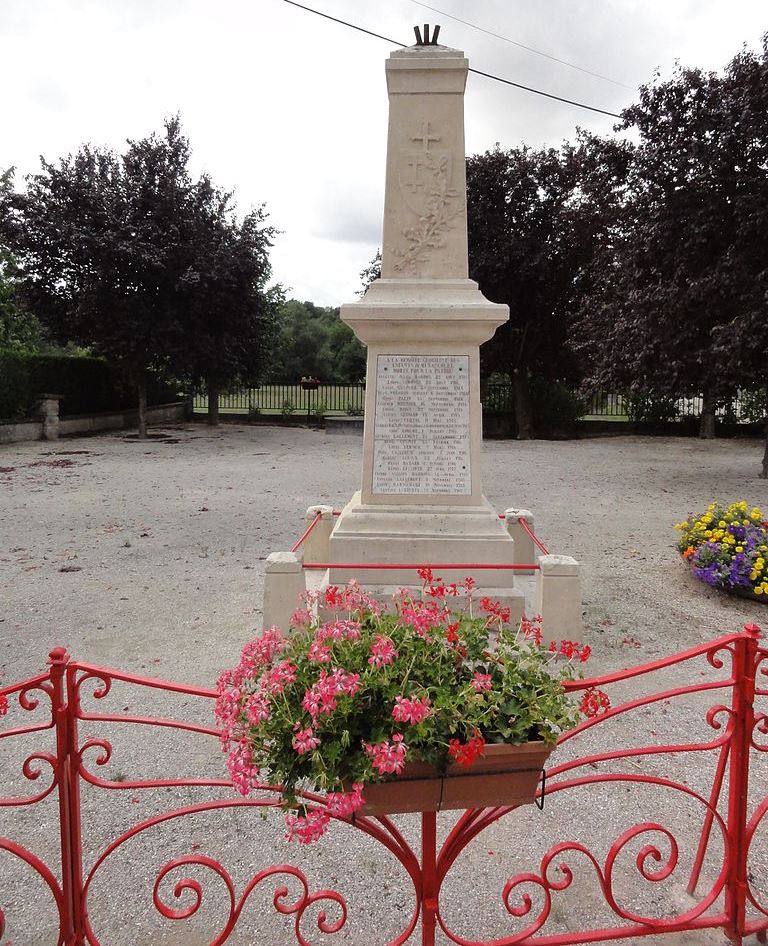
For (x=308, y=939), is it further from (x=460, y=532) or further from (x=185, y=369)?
(x=185, y=369)

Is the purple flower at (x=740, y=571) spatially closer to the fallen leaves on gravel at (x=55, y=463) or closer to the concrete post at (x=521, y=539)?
the concrete post at (x=521, y=539)

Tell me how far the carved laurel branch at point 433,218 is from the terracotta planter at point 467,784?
4.05 metres

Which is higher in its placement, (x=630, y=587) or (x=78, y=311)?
(x=78, y=311)

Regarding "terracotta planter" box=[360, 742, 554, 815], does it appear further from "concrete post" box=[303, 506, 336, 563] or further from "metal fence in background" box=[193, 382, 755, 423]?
"metal fence in background" box=[193, 382, 755, 423]

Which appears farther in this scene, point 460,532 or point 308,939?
point 460,532

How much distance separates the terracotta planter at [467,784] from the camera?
1.52m

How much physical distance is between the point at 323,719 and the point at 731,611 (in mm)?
4867

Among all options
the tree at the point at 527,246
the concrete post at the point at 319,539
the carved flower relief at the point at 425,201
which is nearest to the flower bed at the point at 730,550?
the concrete post at the point at 319,539

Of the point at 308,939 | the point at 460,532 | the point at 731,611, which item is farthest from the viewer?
the point at 731,611

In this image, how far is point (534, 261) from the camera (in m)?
19.4

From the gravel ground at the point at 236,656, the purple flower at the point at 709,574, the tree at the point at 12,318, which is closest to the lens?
the gravel ground at the point at 236,656

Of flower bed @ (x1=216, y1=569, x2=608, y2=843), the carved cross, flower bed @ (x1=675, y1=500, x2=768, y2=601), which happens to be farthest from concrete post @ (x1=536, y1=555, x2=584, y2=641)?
the carved cross

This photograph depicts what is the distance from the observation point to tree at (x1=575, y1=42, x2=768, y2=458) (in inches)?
406

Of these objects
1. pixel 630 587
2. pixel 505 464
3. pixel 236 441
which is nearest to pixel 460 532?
pixel 630 587
